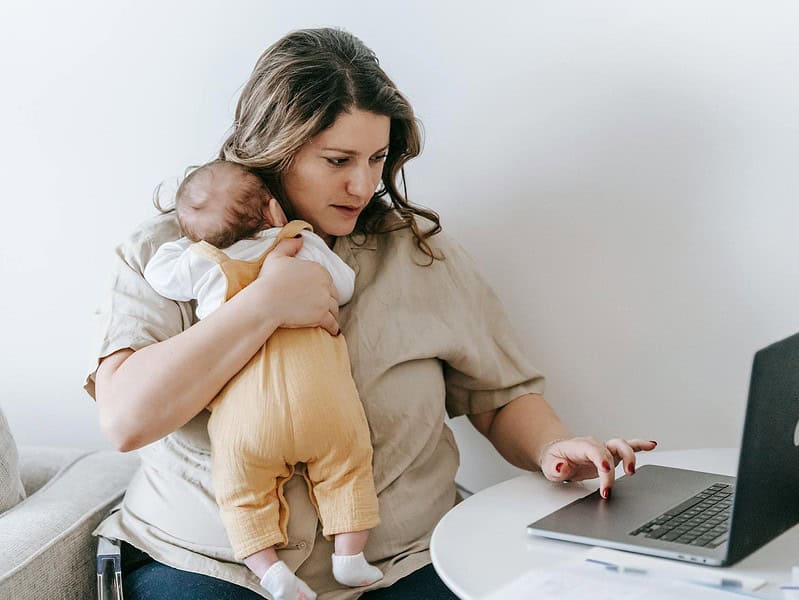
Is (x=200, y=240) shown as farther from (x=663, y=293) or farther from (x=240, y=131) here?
(x=663, y=293)

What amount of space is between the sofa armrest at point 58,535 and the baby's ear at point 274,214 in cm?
59

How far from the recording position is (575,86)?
1.79 m

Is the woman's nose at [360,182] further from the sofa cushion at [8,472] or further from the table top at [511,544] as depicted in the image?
the sofa cushion at [8,472]

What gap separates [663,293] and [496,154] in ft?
1.32

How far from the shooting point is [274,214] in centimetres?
154

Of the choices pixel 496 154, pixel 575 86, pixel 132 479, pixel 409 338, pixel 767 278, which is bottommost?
pixel 132 479

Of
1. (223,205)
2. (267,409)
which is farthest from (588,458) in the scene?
(223,205)

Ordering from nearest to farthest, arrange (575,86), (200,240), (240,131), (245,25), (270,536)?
(270,536), (200,240), (240,131), (575,86), (245,25)

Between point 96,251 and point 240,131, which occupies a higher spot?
point 240,131

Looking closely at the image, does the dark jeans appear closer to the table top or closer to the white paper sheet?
the table top

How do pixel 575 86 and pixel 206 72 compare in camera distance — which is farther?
pixel 206 72

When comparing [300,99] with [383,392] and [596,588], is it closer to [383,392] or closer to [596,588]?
[383,392]

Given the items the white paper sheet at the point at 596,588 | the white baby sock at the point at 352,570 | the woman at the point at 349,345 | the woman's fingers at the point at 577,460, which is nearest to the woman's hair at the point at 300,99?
the woman at the point at 349,345

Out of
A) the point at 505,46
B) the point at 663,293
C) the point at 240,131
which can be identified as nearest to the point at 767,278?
the point at 663,293
